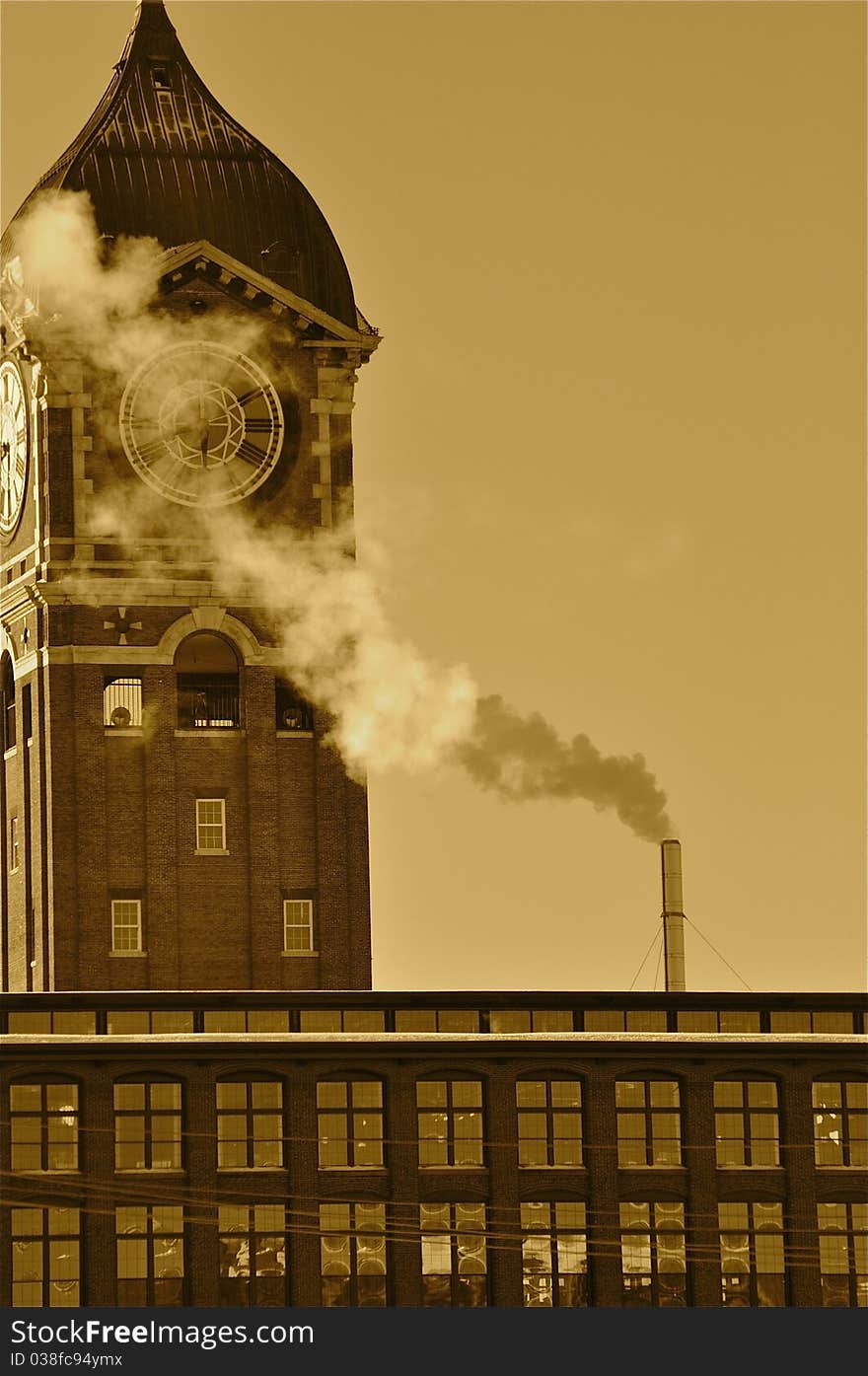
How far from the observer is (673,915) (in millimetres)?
138625

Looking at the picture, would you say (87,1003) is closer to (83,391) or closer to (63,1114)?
(63,1114)

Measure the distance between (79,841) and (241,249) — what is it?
18127 mm

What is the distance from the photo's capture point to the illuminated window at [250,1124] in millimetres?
123375

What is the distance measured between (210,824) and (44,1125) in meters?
18.6

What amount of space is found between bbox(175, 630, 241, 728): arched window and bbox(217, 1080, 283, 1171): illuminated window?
1854 cm

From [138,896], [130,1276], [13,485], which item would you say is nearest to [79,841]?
[138,896]

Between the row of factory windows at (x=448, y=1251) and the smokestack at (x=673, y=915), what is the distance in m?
13.1

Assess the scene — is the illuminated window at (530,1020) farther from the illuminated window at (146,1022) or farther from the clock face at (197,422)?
the clock face at (197,422)

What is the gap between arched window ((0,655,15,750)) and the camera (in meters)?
142

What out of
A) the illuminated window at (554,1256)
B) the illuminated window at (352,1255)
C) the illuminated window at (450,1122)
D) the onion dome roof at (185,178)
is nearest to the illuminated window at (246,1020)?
the illuminated window at (450,1122)

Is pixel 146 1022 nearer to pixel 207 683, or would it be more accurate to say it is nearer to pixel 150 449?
pixel 207 683

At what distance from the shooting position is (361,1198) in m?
124

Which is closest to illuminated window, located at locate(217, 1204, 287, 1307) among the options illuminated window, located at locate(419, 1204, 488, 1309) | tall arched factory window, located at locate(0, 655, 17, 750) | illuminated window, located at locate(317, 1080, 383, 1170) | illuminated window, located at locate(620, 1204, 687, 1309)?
illuminated window, located at locate(317, 1080, 383, 1170)

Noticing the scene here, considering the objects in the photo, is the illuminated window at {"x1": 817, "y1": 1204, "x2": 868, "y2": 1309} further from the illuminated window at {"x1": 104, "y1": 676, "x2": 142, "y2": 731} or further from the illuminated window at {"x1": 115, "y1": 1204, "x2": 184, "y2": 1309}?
the illuminated window at {"x1": 104, "y1": 676, "x2": 142, "y2": 731}
